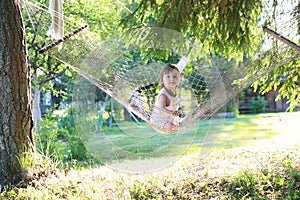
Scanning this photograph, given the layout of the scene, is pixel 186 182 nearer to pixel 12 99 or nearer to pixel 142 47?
pixel 142 47

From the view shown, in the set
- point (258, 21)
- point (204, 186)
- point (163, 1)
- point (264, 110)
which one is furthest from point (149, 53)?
point (264, 110)

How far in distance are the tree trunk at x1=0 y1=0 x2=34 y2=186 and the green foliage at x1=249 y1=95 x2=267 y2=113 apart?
7634 millimetres

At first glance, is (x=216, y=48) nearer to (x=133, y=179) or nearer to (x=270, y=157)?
(x=270, y=157)

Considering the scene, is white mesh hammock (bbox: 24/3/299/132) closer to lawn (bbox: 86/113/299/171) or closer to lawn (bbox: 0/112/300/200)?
lawn (bbox: 0/112/300/200)

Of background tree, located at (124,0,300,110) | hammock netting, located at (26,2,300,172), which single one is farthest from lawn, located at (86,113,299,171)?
hammock netting, located at (26,2,300,172)

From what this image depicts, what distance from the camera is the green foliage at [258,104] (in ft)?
30.2

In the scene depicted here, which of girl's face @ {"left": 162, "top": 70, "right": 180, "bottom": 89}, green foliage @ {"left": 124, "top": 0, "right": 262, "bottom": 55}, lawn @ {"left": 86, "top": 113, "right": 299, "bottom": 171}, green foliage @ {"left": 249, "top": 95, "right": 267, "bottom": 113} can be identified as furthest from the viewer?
green foliage @ {"left": 249, "top": 95, "right": 267, "bottom": 113}

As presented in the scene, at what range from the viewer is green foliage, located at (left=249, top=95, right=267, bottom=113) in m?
9.21

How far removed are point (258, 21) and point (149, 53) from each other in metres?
0.87

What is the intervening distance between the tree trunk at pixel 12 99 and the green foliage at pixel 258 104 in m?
7.63

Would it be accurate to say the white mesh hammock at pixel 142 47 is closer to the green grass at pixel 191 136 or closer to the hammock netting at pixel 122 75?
the hammock netting at pixel 122 75

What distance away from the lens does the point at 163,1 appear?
2779 millimetres

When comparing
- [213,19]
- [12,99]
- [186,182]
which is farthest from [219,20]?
[12,99]

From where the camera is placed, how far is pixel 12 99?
91.0 inches
